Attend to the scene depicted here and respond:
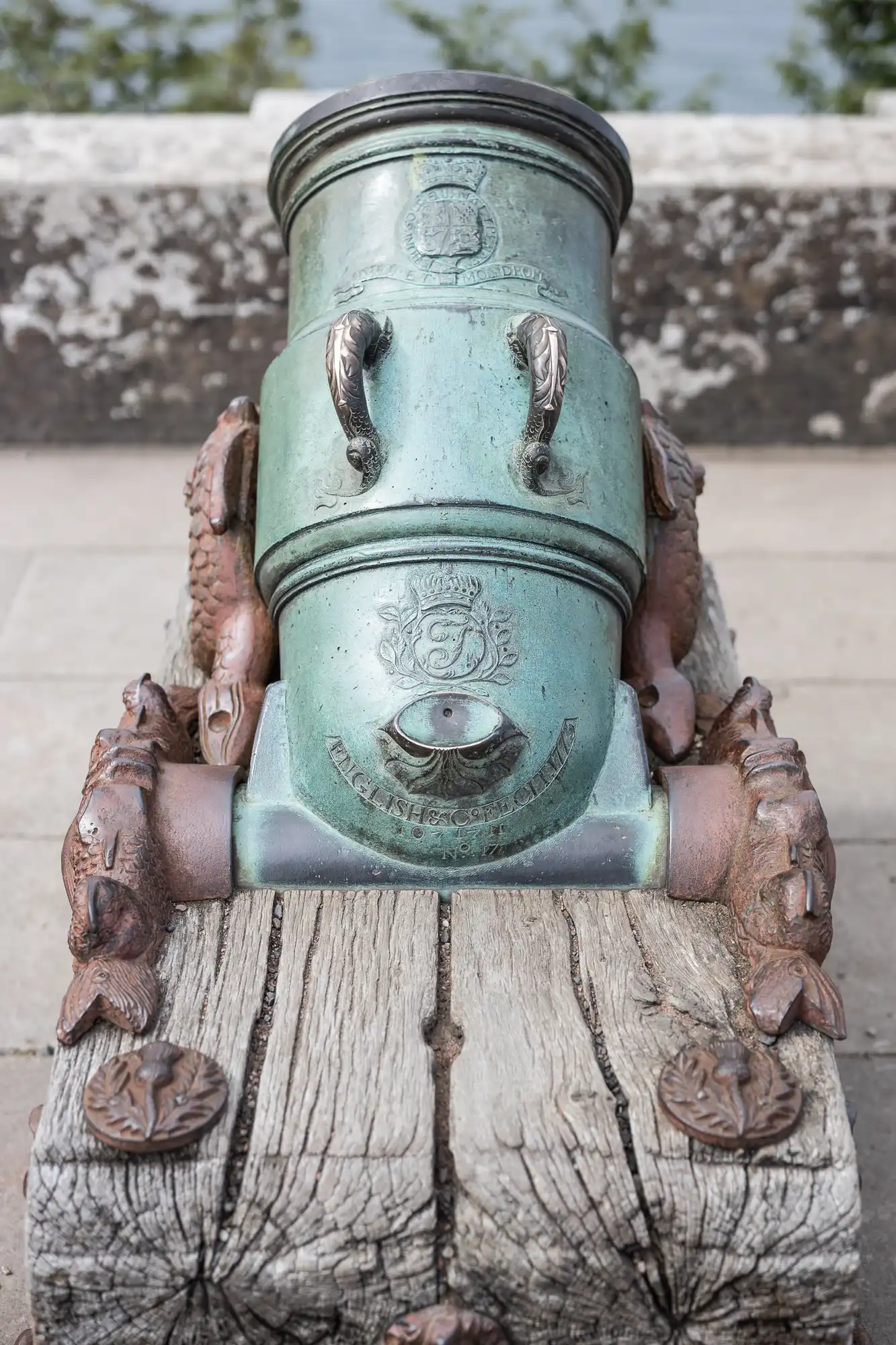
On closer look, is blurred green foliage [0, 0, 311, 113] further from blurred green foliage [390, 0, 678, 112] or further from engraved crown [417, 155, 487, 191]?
engraved crown [417, 155, 487, 191]

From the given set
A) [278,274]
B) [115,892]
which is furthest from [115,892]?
[278,274]

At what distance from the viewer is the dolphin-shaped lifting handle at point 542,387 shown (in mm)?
1991

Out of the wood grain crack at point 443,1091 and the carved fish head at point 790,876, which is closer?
the wood grain crack at point 443,1091

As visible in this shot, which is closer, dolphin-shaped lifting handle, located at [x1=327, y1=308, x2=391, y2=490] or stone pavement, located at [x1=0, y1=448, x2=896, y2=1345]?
dolphin-shaped lifting handle, located at [x1=327, y1=308, x2=391, y2=490]

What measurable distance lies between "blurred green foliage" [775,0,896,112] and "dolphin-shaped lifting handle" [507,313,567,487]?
5131 mm

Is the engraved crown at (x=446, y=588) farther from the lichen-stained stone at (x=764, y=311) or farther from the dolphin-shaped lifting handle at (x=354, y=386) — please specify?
the lichen-stained stone at (x=764, y=311)

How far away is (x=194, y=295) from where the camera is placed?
4.74 meters

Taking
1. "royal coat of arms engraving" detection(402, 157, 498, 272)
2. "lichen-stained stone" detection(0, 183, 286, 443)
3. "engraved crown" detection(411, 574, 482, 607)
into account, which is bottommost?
"engraved crown" detection(411, 574, 482, 607)

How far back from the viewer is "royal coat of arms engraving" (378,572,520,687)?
195 centimetres

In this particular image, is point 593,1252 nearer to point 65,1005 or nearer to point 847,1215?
point 847,1215

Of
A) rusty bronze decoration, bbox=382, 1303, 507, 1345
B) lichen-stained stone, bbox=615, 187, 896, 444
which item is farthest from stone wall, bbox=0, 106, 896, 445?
rusty bronze decoration, bbox=382, 1303, 507, 1345

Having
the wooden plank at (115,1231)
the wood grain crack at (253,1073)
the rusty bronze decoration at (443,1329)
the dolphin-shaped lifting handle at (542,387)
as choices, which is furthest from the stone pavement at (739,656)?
the dolphin-shaped lifting handle at (542,387)

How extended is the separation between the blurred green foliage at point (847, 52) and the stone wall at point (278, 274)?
1.79 m

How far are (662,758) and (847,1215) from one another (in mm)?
931
